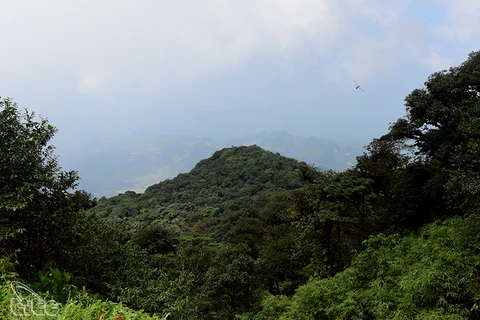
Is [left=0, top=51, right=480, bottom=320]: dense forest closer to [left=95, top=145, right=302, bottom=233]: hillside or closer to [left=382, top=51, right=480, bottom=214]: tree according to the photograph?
[left=382, top=51, right=480, bottom=214]: tree

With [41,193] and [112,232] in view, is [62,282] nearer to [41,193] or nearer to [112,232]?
[41,193]

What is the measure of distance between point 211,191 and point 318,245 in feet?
171

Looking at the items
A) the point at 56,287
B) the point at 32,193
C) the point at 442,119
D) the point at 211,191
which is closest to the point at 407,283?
the point at 56,287

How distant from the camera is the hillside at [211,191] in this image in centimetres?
5090

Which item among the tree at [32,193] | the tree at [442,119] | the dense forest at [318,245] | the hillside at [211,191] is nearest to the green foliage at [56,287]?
the dense forest at [318,245]

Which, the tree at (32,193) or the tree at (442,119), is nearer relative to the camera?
the tree at (32,193)

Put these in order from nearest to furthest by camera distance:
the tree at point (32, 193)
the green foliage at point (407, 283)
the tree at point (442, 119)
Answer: the green foliage at point (407, 283)
the tree at point (32, 193)
the tree at point (442, 119)

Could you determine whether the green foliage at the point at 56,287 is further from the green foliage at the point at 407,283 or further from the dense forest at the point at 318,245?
the green foliage at the point at 407,283

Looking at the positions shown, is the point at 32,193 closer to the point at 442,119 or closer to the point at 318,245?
the point at 318,245

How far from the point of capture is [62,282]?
5656 mm

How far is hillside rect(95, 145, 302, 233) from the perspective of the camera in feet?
167

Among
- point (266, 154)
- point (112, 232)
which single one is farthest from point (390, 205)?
point (266, 154)

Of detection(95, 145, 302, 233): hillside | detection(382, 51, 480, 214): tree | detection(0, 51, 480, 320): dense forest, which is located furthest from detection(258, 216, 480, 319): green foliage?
detection(95, 145, 302, 233): hillside

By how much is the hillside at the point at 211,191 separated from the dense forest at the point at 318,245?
32.1m
